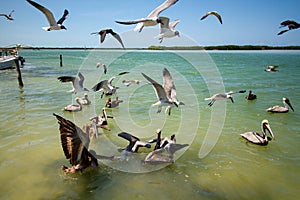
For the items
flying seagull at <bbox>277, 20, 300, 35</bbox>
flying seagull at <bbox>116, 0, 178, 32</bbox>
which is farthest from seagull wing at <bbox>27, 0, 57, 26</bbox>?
flying seagull at <bbox>277, 20, 300, 35</bbox>

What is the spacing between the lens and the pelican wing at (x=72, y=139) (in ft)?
17.3

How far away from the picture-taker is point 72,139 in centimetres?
543

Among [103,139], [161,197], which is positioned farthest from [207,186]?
[103,139]

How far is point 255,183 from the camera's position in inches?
228

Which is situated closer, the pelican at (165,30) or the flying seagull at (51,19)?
the pelican at (165,30)

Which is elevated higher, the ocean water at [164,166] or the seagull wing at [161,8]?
the seagull wing at [161,8]

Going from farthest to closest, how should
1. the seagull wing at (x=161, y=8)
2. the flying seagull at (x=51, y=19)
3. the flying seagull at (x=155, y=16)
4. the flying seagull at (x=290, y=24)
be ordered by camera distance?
the flying seagull at (x=51, y=19)
the seagull wing at (x=161, y=8)
the flying seagull at (x=155, y=16)
the flying seagull at (x=290, y=24)

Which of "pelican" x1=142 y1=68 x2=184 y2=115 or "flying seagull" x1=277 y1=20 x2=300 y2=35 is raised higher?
"flying seagull" x1=277 y1=20 x2=300 y2=35

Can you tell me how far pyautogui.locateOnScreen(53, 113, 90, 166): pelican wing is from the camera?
528 centimetres

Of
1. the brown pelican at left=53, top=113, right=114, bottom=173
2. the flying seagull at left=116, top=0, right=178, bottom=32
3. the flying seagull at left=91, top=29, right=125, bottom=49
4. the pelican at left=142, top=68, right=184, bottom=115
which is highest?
the flying seagull at left=116, top=0, right=178, bottom=32

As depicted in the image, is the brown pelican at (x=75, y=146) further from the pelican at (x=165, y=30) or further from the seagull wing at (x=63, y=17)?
the seagull wing at (x=63, y=17)

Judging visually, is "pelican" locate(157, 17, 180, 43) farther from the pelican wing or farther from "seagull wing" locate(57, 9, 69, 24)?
"seagull wing" locate(57, 9, 69, 24)

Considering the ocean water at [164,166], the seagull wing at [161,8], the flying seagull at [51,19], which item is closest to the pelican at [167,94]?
the seagull wing at [161,8]

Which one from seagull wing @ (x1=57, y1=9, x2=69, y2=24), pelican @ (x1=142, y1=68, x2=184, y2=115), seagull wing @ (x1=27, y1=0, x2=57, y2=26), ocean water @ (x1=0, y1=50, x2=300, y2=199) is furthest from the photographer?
seagull wing @ (x1=57, y1=9, x2=69, y2=24)
